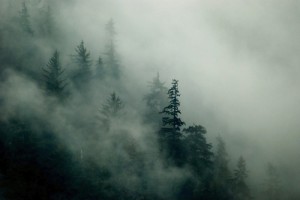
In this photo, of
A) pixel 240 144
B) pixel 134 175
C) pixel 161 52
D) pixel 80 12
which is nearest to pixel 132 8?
pixel 80 12

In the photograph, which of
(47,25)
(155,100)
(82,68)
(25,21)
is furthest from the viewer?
(47,25)

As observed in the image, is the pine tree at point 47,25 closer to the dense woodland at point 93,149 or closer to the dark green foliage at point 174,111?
the dense woodland at point 93,149

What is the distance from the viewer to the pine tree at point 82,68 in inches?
2586

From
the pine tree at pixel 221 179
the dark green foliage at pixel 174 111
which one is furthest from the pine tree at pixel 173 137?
the pine tree at pixel 221 179

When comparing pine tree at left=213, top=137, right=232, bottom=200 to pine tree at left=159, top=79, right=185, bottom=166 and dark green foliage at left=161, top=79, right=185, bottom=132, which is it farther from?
dark green foliage at left=161, top=79, right=185, bottom=132

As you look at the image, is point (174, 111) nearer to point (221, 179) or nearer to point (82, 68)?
point (221, 179)

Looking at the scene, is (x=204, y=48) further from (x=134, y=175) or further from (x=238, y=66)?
(x=134, y=175)

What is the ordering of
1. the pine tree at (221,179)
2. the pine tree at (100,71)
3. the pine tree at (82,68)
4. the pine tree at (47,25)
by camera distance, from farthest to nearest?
the pine tree at (47,25)
the pine tree at (100,71)
the pine tree at (82,68)
the pine tree at (221,179)

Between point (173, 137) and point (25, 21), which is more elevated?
point (25, 21)

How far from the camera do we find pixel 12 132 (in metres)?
51.2

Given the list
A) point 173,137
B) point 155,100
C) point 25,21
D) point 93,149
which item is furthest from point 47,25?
point 173,137

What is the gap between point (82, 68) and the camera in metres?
65.9

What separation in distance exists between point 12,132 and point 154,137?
22368mm

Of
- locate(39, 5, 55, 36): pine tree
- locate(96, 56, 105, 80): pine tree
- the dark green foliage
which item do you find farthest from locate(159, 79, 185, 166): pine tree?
locate(39, 5, 55, 36): pine tree
